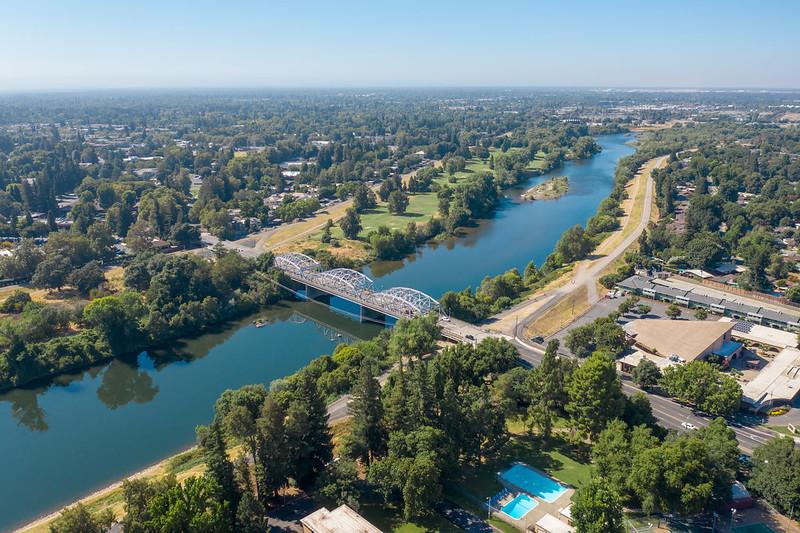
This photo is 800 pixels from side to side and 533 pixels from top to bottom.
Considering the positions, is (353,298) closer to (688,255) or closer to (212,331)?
(212,331)

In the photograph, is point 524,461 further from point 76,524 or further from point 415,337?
point 76,524

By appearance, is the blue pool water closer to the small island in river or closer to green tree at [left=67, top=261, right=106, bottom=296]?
green tree at [left=67, top=261, right=106, bottom=296]

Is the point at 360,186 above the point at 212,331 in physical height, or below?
above

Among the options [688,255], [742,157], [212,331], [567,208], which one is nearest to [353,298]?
[212,331]

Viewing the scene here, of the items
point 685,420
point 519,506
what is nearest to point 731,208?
point 685,420

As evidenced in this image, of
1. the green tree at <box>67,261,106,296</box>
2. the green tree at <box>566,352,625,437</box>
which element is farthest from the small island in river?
the green tree at <box>566,352,625,437</box>

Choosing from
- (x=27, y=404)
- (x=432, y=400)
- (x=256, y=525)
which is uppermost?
(x=432, y=400)
